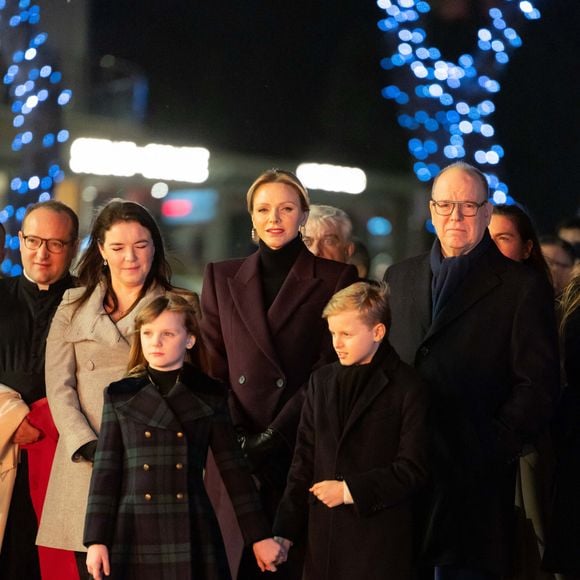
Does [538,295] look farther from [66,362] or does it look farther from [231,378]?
[66,362]

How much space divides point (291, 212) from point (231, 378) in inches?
25.3

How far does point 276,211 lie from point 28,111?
452 cm

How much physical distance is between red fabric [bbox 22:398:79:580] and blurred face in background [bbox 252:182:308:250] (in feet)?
3.46

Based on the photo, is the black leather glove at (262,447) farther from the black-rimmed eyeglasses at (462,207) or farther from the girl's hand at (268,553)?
the black-rimmed eyeglasses at (462,207)

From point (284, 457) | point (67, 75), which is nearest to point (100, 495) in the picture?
point (284, 457)

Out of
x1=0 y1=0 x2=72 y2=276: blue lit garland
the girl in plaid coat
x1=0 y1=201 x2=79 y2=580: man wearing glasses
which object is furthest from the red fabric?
x1=0 y1=0 x2=72 y2=276: blue lit garland

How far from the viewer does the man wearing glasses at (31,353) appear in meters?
4.38

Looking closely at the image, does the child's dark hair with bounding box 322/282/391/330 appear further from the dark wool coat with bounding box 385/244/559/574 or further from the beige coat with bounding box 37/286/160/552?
the beige coat with bounding box 37/286/160/552

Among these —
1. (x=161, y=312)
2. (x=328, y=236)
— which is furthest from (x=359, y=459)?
(x=328, y=236)

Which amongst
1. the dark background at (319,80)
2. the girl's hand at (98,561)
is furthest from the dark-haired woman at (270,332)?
the dark background at (319,80)

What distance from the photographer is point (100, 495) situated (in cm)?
354

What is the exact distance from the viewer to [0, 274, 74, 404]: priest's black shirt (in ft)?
14.5

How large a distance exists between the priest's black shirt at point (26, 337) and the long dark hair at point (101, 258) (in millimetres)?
233

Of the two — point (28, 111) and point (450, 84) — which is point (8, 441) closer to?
point (28, 111)
